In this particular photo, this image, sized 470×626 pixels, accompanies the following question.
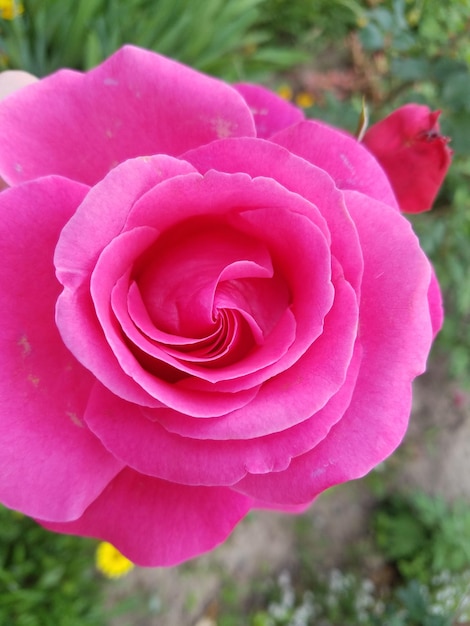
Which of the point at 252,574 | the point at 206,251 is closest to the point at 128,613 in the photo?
the point at 252,574

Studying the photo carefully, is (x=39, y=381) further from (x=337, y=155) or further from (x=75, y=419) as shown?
(x=337, y=155)

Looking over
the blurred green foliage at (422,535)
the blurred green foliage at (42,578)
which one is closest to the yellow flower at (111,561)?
the blurred green foliage at (42,578)

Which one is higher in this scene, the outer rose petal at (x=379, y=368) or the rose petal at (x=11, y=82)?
the rose petal at (x=11, y=82)

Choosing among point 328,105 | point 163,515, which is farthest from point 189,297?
point 328,105

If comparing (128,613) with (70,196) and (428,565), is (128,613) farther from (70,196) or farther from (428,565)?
(70,196)

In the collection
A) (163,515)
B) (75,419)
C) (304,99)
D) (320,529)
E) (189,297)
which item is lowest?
(320,529)

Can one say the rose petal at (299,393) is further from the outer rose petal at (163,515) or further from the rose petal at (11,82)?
the rose petal at (11,82)

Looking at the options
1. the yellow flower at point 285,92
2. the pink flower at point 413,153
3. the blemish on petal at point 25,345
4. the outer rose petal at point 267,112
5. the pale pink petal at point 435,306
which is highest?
the outer rose petal at point 267,112
